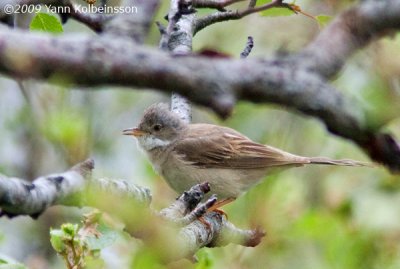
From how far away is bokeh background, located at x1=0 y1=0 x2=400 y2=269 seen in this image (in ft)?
5.98

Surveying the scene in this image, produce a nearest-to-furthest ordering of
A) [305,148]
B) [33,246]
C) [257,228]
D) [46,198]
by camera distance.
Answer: [46,198]
[257,228]
[305,148]
[33,246]

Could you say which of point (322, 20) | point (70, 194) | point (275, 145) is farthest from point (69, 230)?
point (322, 20)

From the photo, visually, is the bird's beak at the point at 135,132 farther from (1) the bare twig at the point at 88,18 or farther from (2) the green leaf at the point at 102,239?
(2) the green leaf at the point at 102,239

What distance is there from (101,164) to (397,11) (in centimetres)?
608

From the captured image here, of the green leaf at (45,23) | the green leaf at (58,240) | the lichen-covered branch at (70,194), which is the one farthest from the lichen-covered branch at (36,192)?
the green leaf at (45,23)

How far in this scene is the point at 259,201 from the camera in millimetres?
3164

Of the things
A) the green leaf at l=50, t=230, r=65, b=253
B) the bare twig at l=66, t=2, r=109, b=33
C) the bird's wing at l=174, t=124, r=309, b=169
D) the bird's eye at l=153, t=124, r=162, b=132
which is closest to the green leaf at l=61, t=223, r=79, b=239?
the green leaf at l=50, t=230, r=65, b=253

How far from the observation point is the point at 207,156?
6.39 meters

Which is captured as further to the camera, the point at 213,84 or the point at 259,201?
the point at 259,201

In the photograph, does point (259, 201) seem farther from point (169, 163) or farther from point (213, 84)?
point (169, 163)

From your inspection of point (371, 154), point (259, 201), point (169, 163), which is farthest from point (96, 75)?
point (169, 163)

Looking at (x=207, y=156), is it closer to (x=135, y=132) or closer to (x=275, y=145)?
(x=135, y=132)

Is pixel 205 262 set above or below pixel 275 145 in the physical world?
below

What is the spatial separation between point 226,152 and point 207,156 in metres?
0.16
